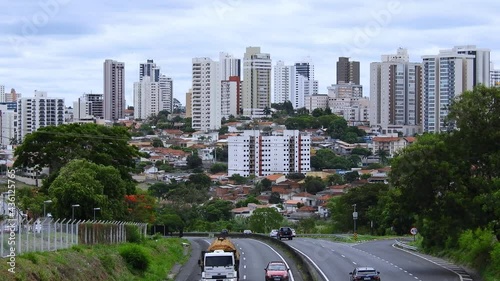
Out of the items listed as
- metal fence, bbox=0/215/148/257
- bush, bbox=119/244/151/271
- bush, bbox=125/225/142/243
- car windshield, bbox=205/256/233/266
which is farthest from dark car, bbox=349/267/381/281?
bush, bbox=125/225/142/243

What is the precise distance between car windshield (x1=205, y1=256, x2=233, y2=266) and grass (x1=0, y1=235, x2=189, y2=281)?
2.91m

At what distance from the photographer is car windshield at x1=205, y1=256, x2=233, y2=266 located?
1601 inches

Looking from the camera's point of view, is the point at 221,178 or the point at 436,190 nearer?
the point at 436,190

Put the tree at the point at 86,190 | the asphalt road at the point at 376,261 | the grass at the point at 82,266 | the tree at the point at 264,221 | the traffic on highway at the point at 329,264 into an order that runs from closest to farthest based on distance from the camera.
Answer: the grass at the point at 82,266 < the traffic on highway at the point at 329,264 < the asphalt road at the point at 376,261 < the tree at the point at 86,190 < the tree at the point at 264,221

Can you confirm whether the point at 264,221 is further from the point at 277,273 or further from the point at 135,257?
the point at 277,273

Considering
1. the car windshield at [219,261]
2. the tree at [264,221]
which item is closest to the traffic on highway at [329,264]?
the car windshield at [219,261]

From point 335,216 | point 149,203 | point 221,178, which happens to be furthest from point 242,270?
point 221,178

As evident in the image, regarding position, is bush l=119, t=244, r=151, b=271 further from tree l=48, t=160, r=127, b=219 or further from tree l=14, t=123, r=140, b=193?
tree l=14, t=123, r=140, b=193

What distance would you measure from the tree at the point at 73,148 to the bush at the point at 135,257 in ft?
96.6

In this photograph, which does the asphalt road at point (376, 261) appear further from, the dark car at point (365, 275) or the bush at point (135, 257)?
the bush at point (135, 257)

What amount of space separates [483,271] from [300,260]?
9.23 metres

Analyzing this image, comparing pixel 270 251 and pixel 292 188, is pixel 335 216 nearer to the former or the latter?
pixel 270 251

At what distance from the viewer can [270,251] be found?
2564 inches

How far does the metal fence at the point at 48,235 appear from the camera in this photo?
2867 centimetres
